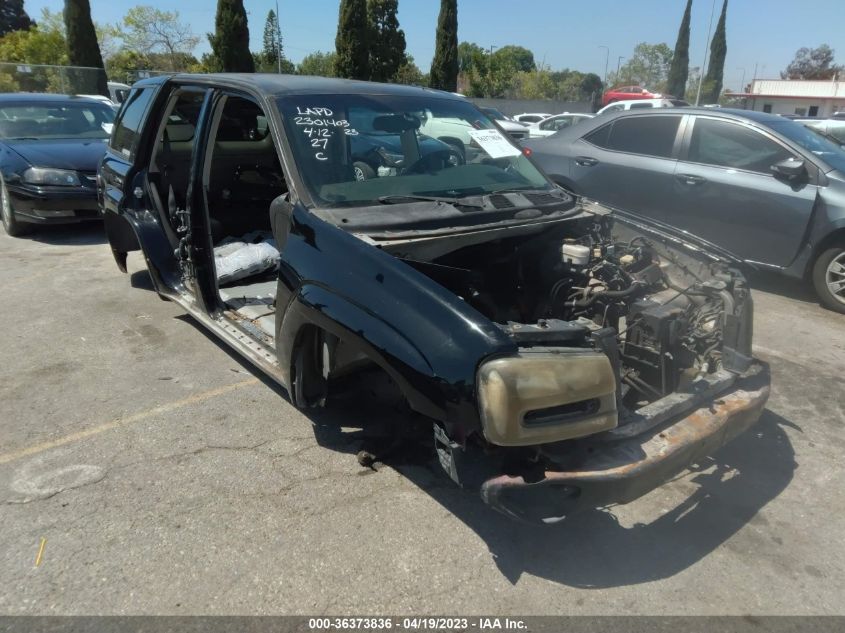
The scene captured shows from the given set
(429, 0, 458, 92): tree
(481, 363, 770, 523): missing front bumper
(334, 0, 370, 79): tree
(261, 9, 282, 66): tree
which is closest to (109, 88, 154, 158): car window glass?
(481, 363, 770, 523): missing front bumper

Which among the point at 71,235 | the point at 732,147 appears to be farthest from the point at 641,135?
the point at 71,235

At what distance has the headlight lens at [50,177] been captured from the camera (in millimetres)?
7074

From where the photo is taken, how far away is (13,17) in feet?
185

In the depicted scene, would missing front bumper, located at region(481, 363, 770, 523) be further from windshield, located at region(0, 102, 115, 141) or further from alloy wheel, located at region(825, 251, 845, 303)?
windshield, located at region(0, 102, 115, 141)

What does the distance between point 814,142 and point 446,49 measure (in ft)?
103

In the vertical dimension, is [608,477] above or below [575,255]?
below

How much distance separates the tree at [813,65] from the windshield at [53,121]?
84521mm

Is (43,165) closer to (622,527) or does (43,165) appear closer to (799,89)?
(622,527)

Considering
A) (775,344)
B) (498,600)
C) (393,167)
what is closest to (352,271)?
(393,167)

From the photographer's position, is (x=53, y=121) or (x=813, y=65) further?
(x=813, y=65)

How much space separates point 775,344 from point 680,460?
2987 mm

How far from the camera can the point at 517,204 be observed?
3346 mm

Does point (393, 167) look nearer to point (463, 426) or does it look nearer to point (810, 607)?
point (463, 426)

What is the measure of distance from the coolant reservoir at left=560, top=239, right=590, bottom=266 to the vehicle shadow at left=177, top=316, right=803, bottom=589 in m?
1.14
